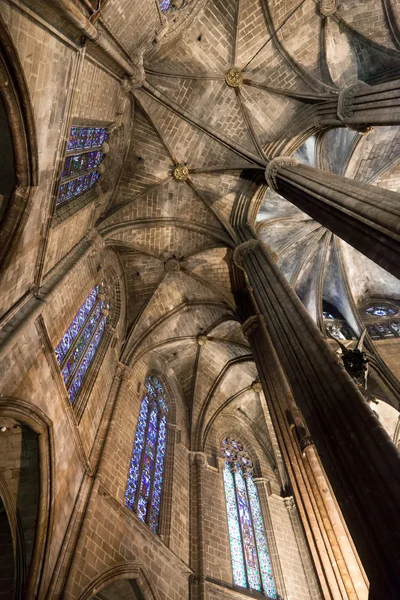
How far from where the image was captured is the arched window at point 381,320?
13.3m

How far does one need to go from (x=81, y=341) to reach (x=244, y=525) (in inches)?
246

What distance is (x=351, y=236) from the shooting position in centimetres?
565

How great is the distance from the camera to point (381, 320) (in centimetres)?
1416

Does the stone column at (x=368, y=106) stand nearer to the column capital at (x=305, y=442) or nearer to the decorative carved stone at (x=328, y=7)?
the decorative carved stone at (x=328, y=7)

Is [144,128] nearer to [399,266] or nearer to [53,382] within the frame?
[53,382]

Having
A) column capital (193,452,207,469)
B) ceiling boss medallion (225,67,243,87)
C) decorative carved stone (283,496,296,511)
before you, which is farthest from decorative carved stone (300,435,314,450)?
ceiling boss medallion (225,67,243,87)

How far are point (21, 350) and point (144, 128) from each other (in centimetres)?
705

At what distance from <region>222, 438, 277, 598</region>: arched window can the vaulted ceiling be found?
1.26 meters

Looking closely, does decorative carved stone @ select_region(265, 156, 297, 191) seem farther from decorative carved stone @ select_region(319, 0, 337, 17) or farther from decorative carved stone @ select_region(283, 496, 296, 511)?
decorative carved stone @ select_region(283, 496, 296, 511)

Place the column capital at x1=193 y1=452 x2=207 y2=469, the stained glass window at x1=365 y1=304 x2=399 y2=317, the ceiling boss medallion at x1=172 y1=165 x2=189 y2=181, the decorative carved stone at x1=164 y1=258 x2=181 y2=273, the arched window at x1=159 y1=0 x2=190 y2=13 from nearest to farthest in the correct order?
1. the arched window at x1=159 y1=0 x2=190 y2=13
2. the column capital at x1=193 y1=452 x2=207 y2=469
3. the ceiling boss medallion at x1=172 y1=165 x2=189 y2=181
4. the decorative carved stone at x1=164 y1=258 x2=181 y2=273
5. the stained glass window at x1=365 y1=304 x2=399 y2=317

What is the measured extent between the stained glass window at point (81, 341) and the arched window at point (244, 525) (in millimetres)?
5331

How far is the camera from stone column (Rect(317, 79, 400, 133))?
6625 mm

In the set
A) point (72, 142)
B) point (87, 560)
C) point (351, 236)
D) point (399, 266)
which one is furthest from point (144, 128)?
point (87, 560)

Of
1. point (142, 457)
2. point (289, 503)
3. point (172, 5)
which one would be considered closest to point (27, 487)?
point (142, 457)
